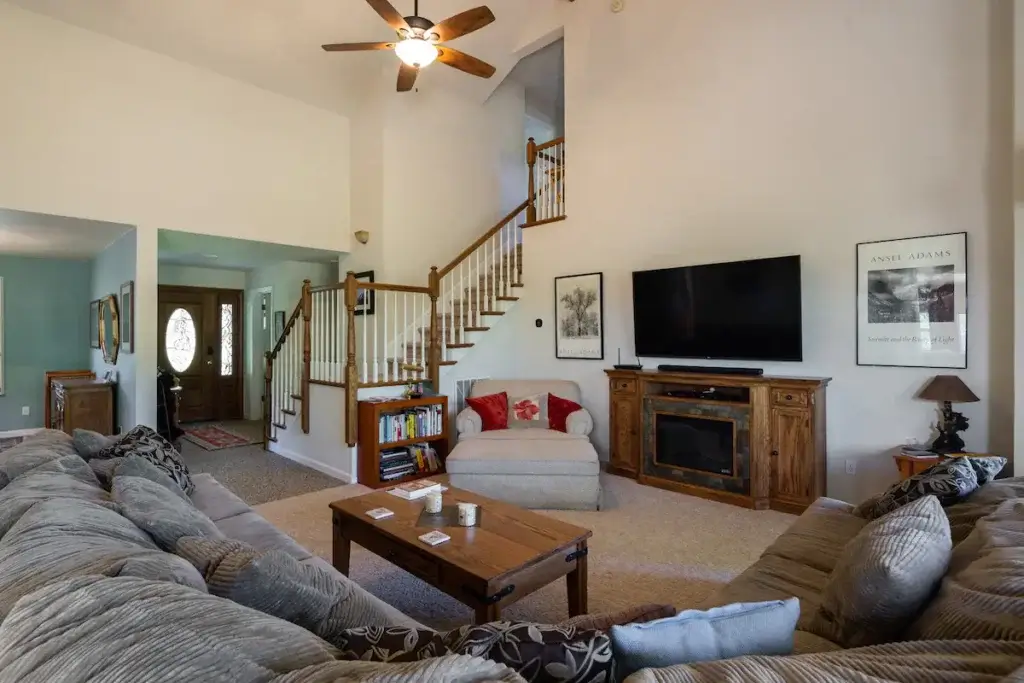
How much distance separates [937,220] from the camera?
328 centimetres

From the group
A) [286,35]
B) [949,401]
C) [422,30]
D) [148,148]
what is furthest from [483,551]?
[286,35]

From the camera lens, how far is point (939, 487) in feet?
5.96

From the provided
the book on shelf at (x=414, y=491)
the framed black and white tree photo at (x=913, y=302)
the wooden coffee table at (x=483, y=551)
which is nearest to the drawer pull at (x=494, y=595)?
the wooden coffee table at (x=483, y=551)

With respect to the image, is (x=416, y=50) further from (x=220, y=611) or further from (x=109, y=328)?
(x=109, y=328)

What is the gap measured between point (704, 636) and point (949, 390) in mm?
A: 3232

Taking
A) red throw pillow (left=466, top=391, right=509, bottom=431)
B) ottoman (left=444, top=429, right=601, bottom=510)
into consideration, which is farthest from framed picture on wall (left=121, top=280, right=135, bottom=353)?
ottoman (left=444, top=429, right=601, bottom=510)

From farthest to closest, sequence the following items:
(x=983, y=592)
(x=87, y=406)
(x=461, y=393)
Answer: (x=461, y=393) → (x=87, y=406) → (x=983, y=592)

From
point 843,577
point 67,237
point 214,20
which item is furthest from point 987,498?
point 67,237

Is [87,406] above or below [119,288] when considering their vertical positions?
below

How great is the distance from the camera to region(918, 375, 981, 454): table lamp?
3035 mm

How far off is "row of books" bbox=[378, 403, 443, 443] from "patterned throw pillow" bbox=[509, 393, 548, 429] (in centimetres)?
75

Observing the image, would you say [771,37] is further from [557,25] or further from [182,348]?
[182,348]

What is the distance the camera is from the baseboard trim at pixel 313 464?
4507 millimetres

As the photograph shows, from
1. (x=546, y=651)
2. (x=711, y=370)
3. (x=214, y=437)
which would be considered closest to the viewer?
(x=546, y=651)
